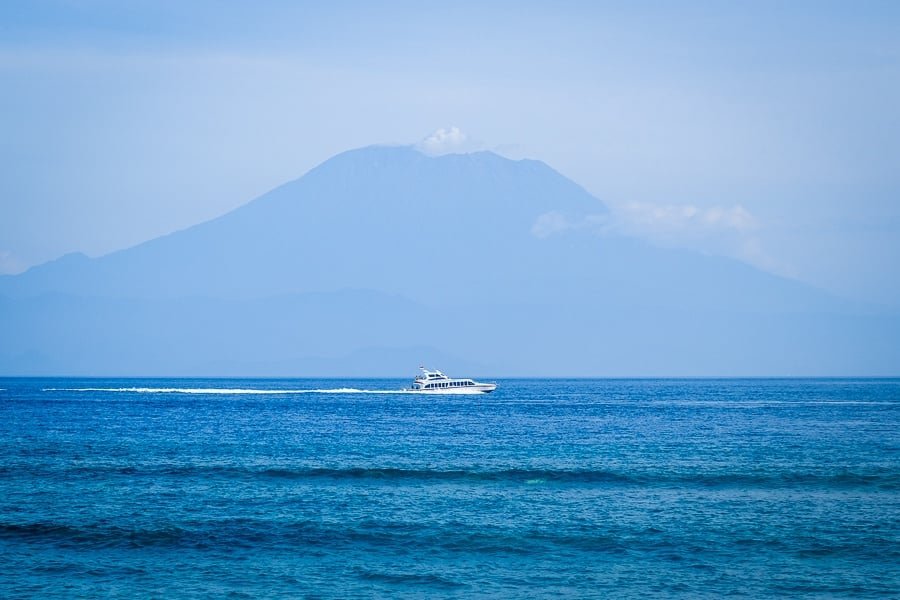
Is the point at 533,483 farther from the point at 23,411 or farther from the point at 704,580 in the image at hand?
the point at 23,411

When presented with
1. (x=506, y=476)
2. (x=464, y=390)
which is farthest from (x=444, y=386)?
(x=506, y=476)

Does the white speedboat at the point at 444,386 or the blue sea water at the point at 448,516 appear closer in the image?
the blue sea water at the point at 448,516

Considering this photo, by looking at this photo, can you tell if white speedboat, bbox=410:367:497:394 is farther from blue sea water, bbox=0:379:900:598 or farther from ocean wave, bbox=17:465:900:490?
ocean wave, bbox=17:465:900:490

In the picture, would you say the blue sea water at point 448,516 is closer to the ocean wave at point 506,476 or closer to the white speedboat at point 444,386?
the ocean wave at point 506,476

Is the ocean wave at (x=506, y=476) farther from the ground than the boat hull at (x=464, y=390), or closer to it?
closer to it

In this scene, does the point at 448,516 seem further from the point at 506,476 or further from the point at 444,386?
the point at 444,386

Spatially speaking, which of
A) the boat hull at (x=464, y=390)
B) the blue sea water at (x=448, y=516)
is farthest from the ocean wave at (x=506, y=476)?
the boat hull at (x=464, y=390)

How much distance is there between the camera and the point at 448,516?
1635 inches

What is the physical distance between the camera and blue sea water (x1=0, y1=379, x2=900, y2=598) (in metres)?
31.7

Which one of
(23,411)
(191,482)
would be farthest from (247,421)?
(191,482)

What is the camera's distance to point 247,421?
100875 millimetres

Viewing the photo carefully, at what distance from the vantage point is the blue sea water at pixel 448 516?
31656 mm

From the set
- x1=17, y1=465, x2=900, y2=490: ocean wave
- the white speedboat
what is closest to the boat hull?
the white speedboat

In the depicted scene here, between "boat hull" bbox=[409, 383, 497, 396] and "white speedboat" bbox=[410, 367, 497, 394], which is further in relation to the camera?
"white speedboat" bbox=[410, 367, 497, 394]
